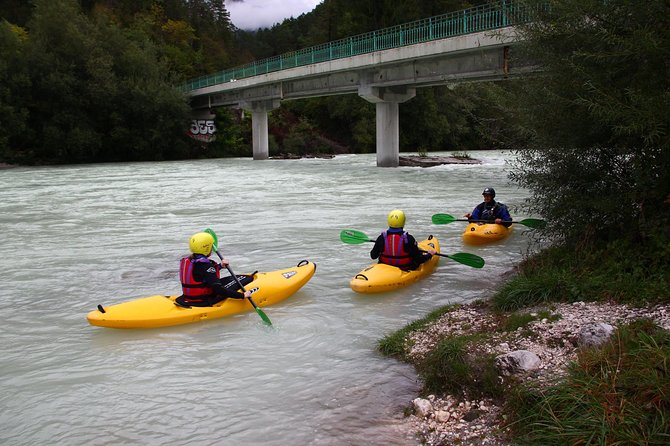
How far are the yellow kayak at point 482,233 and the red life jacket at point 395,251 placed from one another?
2.45 metres

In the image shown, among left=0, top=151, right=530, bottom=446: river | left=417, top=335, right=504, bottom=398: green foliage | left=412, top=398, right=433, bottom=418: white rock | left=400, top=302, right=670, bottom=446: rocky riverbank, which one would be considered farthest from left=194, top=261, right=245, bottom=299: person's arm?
left=412, top=398, right=433, bottom=418: white rock

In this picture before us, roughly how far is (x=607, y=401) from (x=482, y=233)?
6312mm

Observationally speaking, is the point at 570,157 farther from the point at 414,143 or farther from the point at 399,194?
the point at 414,143

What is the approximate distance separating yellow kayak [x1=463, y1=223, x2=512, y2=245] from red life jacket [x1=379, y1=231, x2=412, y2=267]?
2455 mm

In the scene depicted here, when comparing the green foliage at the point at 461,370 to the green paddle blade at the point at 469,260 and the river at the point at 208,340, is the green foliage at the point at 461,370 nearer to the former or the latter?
the river at the point at 208,340

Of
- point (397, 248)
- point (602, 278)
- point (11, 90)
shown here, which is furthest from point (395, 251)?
point (11, 90)

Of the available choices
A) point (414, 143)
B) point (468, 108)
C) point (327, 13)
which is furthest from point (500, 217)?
point (327, 13)

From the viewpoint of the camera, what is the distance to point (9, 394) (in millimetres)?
4051

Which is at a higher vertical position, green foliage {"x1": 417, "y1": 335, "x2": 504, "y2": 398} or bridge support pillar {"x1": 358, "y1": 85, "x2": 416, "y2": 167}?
bridge support pillar {"x1": 358, "y1": 85, "x2": 416, "y2": 167}

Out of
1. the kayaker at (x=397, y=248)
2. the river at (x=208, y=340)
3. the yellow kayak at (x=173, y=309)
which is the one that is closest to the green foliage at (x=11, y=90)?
the river at (x=208, y=340)

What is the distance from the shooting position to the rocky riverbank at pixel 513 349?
3.10 metres

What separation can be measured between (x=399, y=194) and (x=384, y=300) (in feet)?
31.0

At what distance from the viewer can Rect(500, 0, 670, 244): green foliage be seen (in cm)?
446

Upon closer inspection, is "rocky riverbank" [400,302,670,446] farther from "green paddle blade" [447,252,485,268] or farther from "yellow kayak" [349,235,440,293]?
"green paddle blade" [447,252,485,268]
